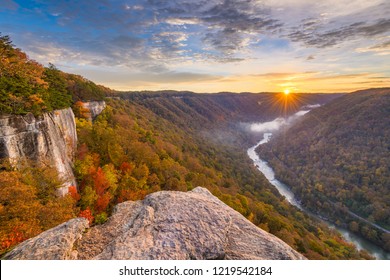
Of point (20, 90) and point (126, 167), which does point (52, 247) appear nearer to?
point (20, 90)

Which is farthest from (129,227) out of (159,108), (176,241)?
(159,108)

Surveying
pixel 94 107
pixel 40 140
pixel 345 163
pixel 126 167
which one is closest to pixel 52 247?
pixel 40 140

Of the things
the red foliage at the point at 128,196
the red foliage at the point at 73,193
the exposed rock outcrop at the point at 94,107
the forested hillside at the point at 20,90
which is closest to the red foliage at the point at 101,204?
the red foliage at the point at 73,193

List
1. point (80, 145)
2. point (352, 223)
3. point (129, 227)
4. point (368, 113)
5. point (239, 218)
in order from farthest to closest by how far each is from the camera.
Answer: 1. point (368, 113)
2. point (352, 223)
3. point (80, 145)
4. point (239, 218)
5. point (129, 227)

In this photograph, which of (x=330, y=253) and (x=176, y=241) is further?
(x=330, y=253)

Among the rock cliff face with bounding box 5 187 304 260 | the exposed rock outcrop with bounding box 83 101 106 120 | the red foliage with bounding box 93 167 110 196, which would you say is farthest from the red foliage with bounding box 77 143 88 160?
the rock cliff face with bounding box 5 187 304 260

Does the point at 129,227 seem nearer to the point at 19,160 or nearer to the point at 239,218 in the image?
the point at 239,218

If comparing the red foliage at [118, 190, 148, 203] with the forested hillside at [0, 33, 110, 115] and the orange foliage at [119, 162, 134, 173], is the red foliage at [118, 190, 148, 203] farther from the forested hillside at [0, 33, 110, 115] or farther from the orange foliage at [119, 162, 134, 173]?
the forested hillside at [0, 33, 110, 115]
